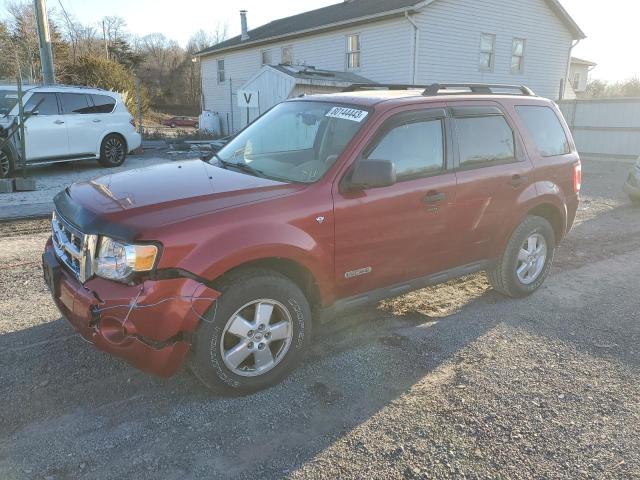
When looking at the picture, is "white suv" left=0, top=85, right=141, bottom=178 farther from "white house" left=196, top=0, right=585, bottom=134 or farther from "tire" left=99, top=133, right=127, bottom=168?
"white house" left=196, top=0, right=585, bottom=134

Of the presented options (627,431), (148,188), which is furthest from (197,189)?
(627,431)

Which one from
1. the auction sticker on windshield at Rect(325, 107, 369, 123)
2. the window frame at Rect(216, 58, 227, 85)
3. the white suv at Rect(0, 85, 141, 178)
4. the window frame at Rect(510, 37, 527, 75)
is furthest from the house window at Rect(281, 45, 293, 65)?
the auction sticker on windshield at Rect(325, 107, 369, 123)

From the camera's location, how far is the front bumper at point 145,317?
279 centimetres

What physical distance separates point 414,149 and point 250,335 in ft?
6.02

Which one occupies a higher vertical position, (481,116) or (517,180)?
(481,116)

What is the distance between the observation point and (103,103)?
12.3 m

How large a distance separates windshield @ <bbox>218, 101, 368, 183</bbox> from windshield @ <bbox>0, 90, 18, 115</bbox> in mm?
8492

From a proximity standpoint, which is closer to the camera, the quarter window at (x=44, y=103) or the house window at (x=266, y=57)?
the quarter window at (x=44, y=103)

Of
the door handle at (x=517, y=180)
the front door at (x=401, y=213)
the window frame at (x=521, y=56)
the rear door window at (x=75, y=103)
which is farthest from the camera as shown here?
the window frame at (x=521, y=56)

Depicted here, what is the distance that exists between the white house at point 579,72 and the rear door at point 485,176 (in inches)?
1499

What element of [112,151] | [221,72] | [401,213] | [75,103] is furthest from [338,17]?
[401,213]

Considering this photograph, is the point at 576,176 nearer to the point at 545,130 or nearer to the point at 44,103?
the point at 545,130

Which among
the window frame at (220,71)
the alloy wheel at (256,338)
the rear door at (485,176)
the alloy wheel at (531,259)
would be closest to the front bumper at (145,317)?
the alloy wheel at (256,338)

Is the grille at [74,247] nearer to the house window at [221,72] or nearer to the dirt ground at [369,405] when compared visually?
the dirt ground at [369,405]
